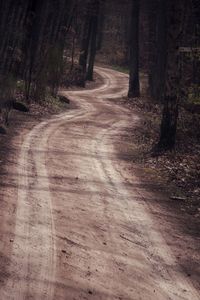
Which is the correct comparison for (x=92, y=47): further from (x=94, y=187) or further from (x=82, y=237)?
(x=82, y=237)

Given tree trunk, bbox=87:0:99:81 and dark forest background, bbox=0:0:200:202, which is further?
tree trunk, bbox=87:0:99:81

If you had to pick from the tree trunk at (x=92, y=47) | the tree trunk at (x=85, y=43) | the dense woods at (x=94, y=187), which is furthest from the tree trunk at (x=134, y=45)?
the tree trunk at (x=92, y=47)

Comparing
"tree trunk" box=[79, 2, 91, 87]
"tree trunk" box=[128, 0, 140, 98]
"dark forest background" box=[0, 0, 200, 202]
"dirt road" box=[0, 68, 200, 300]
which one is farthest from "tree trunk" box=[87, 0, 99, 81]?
"dirt road" box=[0, 68, 200, 300]

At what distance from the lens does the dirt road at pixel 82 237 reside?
577 cm

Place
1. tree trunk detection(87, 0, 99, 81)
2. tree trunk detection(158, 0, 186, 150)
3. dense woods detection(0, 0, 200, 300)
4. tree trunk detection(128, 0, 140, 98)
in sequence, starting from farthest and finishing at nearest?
tree trunk detection(87, 0, 99, 81) → tree trunk detection(128, 0, 140, 98) → tree trunk detection(158, 0, 186, 150) → dense woods detection(0, 0, 200, 300)

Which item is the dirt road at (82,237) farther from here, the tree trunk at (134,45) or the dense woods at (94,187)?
the tree trunk at (134,45)

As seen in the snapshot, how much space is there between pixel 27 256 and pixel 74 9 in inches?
1110

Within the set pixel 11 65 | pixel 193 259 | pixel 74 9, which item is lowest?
pixel 193 259

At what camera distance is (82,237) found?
7.23 meters

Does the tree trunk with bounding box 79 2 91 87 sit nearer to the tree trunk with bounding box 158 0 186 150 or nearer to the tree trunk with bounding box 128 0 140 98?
the tree trunk with bounding box 128 0 140 98

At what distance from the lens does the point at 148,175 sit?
37.9 ft

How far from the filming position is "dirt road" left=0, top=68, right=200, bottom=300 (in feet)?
18.9

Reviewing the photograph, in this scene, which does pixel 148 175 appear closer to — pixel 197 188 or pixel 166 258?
pixel 197 188

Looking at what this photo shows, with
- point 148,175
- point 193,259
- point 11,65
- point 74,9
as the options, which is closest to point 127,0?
point 74,9
